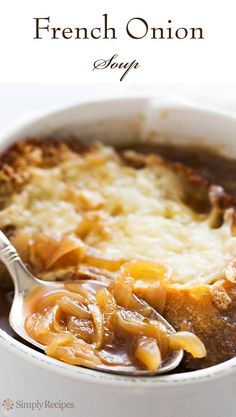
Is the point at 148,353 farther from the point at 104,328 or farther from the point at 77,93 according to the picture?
the point at 77,93

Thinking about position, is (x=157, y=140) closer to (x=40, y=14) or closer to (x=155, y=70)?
(x=155, y=70)

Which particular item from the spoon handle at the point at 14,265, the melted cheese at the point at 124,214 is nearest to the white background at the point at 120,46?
the melted cheese at the point at 124,214

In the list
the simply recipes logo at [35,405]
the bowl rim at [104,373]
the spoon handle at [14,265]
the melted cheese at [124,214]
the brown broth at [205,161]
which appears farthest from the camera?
the brown broth at [205,161]

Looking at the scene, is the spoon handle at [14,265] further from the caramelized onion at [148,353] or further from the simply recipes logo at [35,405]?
the caramelized onion at [148,353]

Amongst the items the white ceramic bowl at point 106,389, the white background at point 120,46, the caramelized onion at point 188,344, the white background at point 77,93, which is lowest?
the white ceramic bowl at point 106,389

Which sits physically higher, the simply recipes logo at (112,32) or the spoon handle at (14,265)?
the simply recipes logo at (112,32)

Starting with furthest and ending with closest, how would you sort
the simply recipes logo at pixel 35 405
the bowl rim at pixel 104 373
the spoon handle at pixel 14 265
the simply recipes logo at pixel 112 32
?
the simply recipes logo at pixel 112 32, the spoon handle at pixel 14 265, the simply recipes logo at pixel 35 405, the bowl rim at pixel 104 373
